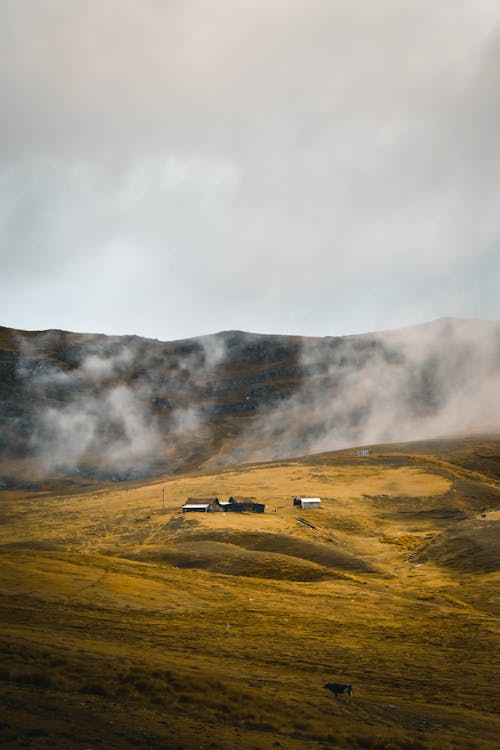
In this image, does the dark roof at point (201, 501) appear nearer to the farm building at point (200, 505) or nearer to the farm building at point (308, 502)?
the farm building at point (200, 505)

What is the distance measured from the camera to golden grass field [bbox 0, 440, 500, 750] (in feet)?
73.6

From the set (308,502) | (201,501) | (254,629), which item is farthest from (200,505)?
(254,629)

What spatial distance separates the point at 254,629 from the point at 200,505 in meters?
80.3

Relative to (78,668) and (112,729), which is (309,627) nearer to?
(78,668)

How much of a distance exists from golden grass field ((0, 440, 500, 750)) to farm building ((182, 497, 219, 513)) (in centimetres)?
322

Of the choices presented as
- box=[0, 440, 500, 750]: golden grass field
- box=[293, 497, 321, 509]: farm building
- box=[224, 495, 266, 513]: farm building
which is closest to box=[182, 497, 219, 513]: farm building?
box=[224, 495, 266, 513]: farm building

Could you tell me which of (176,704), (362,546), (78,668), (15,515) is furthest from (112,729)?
(15,515)

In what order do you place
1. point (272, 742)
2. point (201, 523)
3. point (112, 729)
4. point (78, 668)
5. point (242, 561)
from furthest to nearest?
1. point (201, 523)
2. point (242, 561)
3. point (78, 668)
4. point (272, 742)
5. point (112, 729)

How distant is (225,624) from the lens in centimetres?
4744

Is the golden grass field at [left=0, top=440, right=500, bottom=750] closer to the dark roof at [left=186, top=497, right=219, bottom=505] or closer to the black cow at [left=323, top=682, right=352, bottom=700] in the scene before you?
the black cow at [left=323, top=682, right=352, bottom=700]

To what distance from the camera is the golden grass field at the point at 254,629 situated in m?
22.4

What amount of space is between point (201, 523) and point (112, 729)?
303 ft

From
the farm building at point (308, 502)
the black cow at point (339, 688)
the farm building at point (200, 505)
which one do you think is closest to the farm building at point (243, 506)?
the farm building at point (200, 505)

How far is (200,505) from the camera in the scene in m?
126
